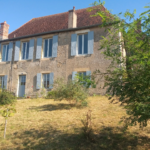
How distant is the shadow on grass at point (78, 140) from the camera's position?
4051 millimetres

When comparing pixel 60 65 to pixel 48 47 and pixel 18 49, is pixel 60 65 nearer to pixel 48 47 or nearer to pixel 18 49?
pixel 48 47

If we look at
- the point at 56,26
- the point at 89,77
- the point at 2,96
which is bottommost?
the point at 2,96

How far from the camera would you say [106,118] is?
589 centimetres

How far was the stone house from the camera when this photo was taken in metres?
11.8

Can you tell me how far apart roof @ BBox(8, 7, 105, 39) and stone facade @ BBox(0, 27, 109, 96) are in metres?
1.42

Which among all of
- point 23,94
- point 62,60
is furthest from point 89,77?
point 23,94

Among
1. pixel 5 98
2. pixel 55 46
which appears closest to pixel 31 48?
pixel 55 46

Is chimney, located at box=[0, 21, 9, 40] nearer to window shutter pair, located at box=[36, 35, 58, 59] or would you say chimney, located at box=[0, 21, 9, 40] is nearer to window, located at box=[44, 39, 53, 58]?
window shutter pair, located at box=[36, 35, 58, 59]

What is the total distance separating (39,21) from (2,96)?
30.5ft

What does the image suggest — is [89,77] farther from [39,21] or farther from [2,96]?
[39,21]

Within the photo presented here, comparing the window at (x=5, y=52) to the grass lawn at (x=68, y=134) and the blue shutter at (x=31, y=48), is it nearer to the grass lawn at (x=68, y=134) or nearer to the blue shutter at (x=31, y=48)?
the blue shutter at (x=31, y=48)

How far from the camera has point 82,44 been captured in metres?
12.3

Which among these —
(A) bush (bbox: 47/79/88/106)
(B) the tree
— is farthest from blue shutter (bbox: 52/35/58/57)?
(B) the tree

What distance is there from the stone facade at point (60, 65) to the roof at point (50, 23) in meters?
1.42
